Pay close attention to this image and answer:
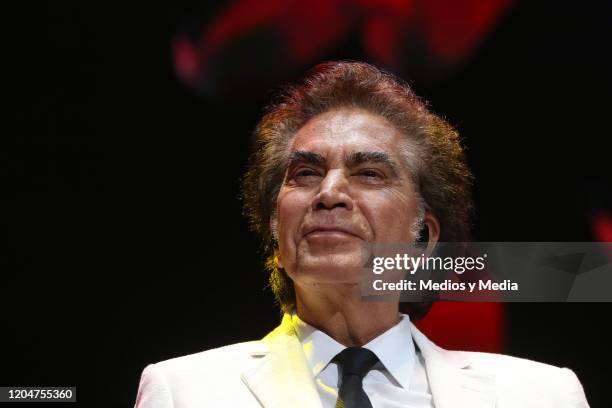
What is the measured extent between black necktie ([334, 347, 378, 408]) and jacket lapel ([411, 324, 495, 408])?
0.16m

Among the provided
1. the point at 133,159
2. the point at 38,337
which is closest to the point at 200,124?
the point at 133,159

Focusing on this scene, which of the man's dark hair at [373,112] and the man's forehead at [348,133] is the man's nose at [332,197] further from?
the man's dark hair at [373,112]

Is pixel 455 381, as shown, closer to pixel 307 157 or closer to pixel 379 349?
pixel 379 349

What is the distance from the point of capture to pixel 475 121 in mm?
2492

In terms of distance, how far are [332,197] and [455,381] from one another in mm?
545

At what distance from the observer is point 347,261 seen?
1989mm

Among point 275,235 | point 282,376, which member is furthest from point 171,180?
point 282,376

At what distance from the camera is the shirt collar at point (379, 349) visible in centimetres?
204

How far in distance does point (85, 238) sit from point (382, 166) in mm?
846

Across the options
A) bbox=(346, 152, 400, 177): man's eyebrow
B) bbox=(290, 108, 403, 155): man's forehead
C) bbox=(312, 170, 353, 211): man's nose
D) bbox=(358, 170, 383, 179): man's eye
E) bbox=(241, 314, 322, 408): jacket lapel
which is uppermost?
bbox=(290, 108, 403, 155): man's forehead

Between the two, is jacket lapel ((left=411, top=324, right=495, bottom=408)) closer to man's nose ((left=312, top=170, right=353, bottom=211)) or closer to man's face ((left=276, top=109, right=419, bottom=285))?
man's face ((left=276, top=109, right=419, bottom=285))

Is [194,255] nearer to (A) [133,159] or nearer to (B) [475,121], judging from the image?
(A) [133,159]

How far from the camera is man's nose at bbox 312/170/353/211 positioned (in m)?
2.03

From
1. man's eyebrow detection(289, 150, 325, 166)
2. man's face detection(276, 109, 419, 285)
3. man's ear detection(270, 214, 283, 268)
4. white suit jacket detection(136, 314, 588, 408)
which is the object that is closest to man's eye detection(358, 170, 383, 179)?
man's face detection(276, 109, 419, 285)
